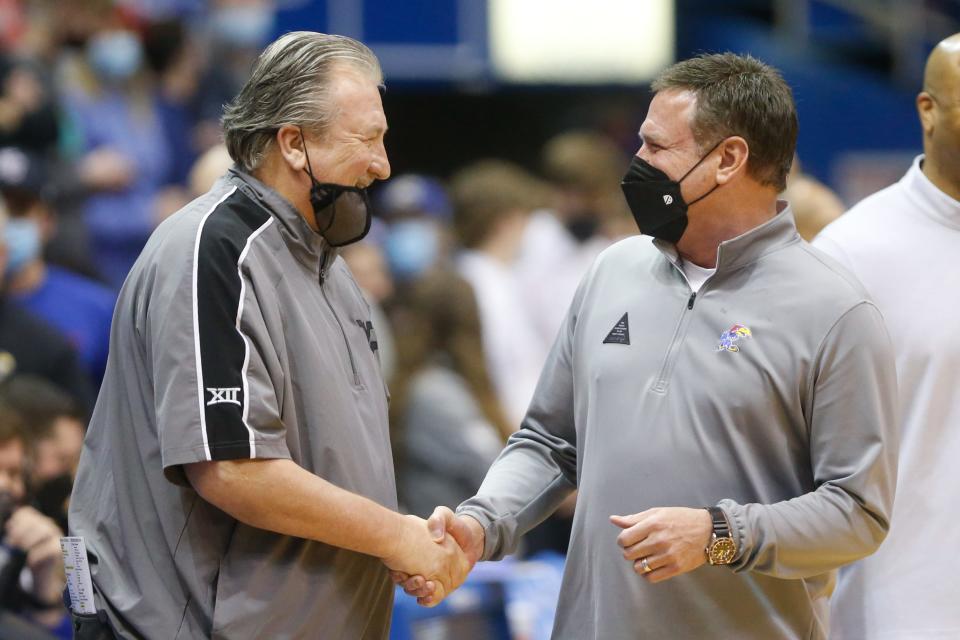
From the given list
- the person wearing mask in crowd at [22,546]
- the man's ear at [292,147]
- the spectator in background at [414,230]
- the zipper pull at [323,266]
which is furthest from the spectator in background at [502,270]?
the man's ear at [292,147]

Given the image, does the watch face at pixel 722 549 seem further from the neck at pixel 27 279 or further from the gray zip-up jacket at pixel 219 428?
the neck at pixel 27 279

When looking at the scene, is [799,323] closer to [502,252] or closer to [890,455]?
[890,455]

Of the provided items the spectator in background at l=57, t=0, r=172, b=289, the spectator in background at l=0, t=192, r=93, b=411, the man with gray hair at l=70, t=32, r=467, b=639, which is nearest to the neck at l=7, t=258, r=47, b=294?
the spectator in background at l=0, t=192, r=93, b=411

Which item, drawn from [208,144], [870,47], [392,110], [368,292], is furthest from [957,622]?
[870,47]

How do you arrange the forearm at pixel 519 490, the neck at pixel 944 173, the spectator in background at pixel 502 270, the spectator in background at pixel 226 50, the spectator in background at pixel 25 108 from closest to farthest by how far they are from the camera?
the forearm at pixel 519 490
the neck at pixel 944 173
the spectator in background at pixel 25 108
the spectator in background at pixel 502 270
the spectator in background at pixel 226 50

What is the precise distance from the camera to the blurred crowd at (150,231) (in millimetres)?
5102

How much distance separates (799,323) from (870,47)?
10.3m

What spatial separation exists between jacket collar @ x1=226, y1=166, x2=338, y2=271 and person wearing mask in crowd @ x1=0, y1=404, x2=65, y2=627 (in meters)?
1.51

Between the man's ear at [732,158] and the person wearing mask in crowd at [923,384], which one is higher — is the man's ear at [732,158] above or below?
above

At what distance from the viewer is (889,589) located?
3693 mm

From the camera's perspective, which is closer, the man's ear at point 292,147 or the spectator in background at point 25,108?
the man's ear at point 292,147

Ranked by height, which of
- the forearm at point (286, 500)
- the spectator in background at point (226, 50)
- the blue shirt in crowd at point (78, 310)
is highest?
the forearm at point (286, 500)

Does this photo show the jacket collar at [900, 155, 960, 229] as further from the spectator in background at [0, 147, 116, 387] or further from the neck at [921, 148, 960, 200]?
the spectator in background at [0, 147, 116, 387]

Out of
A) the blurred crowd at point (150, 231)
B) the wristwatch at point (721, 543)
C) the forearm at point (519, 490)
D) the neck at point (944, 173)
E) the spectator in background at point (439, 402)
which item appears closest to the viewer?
the wristwatch at point (721, 543)
